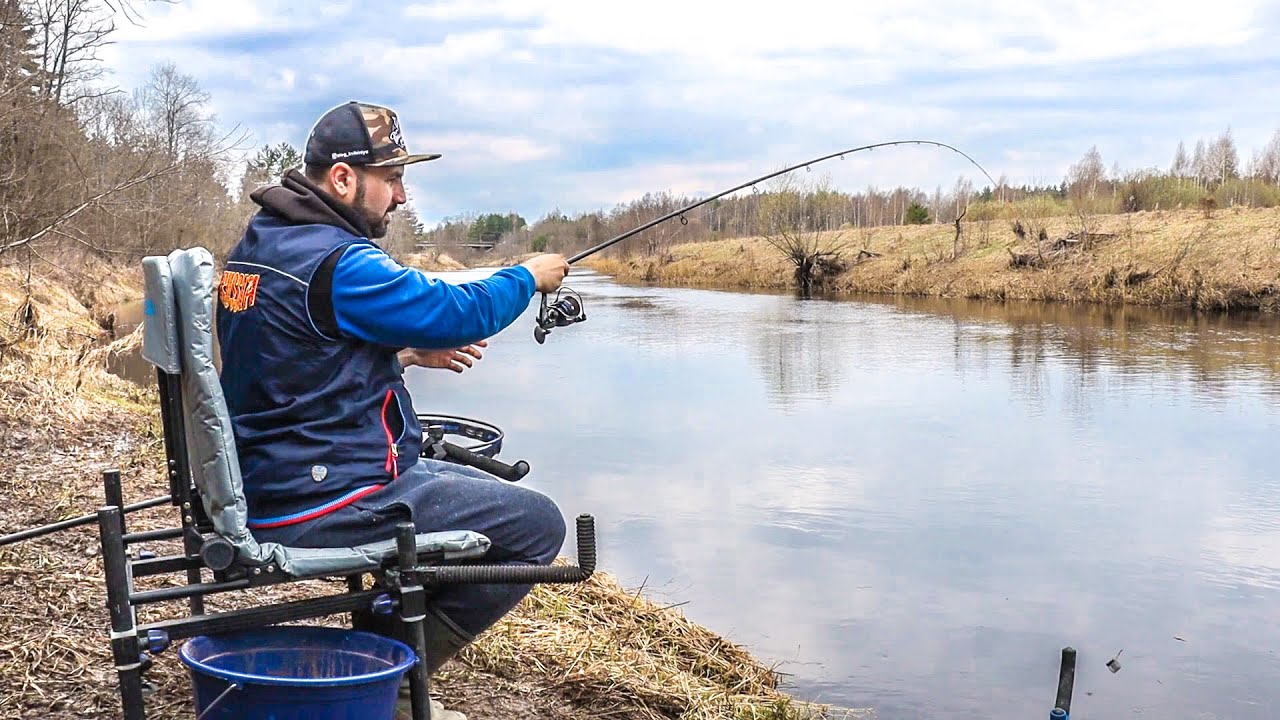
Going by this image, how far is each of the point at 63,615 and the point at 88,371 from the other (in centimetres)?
604

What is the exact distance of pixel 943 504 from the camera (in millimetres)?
7289

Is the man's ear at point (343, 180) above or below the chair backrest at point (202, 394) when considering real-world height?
above

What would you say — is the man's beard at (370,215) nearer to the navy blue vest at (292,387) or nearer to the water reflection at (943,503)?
the navy blue vest at (292,387)

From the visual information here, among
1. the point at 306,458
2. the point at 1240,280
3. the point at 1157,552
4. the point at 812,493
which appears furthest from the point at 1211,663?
the point at 1240,280

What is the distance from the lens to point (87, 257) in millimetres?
15797

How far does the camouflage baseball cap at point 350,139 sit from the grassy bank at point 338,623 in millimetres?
1380

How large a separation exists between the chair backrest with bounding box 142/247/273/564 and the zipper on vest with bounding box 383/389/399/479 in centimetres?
31

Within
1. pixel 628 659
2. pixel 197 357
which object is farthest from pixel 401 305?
pixel 628 659

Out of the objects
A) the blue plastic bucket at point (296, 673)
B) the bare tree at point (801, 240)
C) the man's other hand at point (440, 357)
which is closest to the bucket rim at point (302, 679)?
the blue plastic bucket at point (296, 673)

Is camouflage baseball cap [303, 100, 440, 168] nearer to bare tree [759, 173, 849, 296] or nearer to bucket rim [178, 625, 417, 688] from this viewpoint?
bucket rim [178, 625, 417, 688]

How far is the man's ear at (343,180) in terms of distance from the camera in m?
2.50

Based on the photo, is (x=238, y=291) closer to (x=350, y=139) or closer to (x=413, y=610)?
(x=350, y=139)

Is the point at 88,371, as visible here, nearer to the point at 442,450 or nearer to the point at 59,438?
the point at 59,438

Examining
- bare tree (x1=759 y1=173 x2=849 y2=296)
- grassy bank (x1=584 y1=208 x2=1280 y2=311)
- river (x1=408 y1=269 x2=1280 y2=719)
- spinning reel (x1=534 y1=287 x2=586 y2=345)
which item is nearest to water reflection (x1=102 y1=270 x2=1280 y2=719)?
river (x1=408 y1=269 x2=1280 y2=719)
